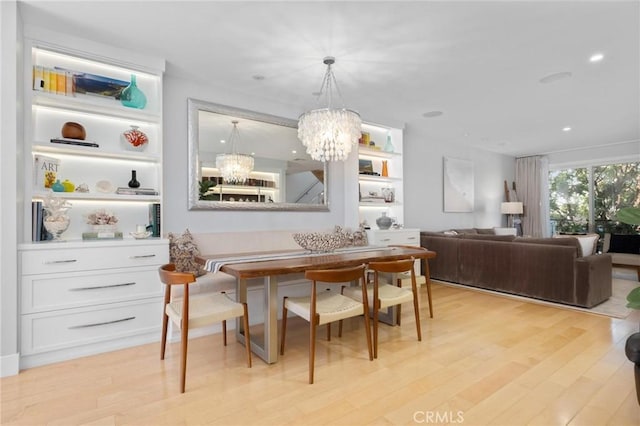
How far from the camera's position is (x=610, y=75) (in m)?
3.43

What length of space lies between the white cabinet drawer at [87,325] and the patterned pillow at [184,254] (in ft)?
1.16

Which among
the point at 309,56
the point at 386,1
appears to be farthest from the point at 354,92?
the point at 386,1

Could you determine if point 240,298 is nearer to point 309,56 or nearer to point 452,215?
point 309,56

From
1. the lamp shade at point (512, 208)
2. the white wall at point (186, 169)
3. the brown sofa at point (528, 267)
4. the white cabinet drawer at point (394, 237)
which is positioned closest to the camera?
the white wall at point (186, 169)

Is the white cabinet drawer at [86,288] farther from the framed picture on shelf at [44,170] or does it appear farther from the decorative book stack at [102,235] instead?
the framed picture on shelf at [44,170]

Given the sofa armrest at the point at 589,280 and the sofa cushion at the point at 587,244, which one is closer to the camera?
the sofa armrest at the point at 589,280

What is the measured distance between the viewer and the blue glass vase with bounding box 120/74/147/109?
9.84 ft

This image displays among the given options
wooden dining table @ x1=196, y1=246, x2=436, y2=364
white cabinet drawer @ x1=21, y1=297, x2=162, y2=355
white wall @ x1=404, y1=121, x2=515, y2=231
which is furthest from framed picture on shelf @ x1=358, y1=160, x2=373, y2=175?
white cabinet drawer @ x1=21, y1=297, x2=162, y2=355

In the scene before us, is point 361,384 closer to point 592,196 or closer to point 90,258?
point 90,258

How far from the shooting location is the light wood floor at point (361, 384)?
5.75 feet

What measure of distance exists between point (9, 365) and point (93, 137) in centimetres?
191

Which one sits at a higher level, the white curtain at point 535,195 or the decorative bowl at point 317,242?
the white curtain at point 535,195

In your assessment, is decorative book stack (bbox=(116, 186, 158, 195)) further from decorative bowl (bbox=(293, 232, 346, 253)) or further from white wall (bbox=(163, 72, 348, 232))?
decorative bowl (bbox=(293, 232, 346, 253))

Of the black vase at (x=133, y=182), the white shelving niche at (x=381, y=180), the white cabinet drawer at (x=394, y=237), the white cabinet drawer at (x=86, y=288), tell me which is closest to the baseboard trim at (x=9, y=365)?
the white cabinet drawer at (x=86, y=288)
